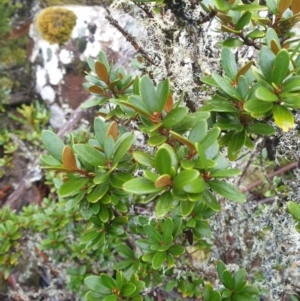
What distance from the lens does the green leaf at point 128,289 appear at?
840 millimetres

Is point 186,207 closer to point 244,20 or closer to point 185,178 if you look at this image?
point 185,178

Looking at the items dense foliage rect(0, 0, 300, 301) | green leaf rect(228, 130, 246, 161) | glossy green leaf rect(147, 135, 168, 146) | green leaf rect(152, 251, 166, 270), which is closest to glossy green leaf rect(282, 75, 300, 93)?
dense foliage rect(0, 0, 300, 301)

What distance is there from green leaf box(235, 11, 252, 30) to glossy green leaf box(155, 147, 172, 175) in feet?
1.19

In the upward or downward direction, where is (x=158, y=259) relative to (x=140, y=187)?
downward

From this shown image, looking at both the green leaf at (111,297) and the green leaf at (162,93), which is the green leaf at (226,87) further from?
the green leaf at (111,297)

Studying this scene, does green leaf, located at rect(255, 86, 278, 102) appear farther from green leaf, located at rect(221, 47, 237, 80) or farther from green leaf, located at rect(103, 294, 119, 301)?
green leaf, located at rect(103, 294, 119, 301)

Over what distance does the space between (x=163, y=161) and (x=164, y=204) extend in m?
0.08

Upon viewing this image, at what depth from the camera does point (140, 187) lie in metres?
0.62

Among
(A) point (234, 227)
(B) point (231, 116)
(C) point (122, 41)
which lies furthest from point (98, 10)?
(B) point (231, 116)

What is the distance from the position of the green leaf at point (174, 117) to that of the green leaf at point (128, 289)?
396 mm

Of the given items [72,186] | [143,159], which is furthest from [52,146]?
[143,159]

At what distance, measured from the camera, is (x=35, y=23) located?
8.97 ft

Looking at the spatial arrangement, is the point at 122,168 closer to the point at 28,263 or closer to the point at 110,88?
the point at 110,88

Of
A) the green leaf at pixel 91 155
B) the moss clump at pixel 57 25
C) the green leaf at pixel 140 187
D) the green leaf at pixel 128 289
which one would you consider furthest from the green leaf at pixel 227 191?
the moss clump at pixel 57 25
